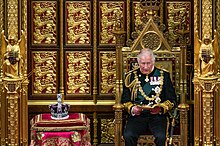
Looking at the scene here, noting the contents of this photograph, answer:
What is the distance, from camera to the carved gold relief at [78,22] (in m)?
10.6

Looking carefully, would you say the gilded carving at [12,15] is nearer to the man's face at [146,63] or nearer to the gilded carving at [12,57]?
the gilded carving at [12,57]

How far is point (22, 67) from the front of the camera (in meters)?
10.1

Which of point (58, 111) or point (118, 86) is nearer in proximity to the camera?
point (58, 111)

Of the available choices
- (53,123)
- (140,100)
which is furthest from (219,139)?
(53,123)

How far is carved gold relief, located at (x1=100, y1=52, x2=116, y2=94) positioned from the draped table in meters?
0.93

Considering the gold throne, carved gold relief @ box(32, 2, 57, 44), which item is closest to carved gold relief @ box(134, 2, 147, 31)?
the gold throne

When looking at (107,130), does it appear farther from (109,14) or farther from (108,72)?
(109,14)

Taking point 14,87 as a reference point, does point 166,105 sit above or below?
below

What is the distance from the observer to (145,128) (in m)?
9.78

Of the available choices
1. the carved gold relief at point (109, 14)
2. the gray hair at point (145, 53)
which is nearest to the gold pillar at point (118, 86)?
the carved gold relief at point (109, 14)

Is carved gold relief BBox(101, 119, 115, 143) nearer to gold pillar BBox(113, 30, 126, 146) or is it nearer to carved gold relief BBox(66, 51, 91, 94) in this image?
carved gold relief BBox(66, 51, 91, 94)

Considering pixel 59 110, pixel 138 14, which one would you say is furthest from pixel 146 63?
pixel 59 110

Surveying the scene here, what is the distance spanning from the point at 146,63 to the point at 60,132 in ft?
4.28

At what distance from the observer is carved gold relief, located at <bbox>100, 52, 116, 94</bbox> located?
10.7m
